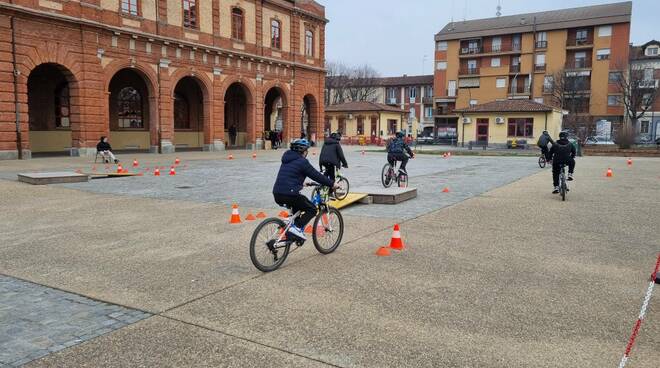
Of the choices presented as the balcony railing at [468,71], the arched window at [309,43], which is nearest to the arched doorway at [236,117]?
the arched window at [309,43]

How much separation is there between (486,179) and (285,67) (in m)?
27.6

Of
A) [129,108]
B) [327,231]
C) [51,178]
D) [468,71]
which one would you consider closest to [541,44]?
[468,71]

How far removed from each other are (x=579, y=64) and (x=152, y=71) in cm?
5510

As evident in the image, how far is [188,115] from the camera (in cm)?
3825

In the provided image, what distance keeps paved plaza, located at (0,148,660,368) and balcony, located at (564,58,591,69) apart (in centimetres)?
6162

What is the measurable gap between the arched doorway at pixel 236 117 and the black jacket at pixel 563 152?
30.8m

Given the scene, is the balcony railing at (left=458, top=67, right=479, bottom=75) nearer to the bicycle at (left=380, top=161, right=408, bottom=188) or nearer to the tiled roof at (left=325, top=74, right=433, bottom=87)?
the tiled roof at (left=325, top=74, right=433, bottom=87)

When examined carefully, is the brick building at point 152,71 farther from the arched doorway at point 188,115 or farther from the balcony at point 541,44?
the balcony at point 541,44

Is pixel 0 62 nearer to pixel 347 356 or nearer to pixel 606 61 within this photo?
pixel 347 356

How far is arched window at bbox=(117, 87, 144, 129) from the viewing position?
1305 inches

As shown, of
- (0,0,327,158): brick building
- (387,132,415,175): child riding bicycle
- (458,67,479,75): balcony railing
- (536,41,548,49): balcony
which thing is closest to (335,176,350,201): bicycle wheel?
(387,132,415,175): child riding bicycle

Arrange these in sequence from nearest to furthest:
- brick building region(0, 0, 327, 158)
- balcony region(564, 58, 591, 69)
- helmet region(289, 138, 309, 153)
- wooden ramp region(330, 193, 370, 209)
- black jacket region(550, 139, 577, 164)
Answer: helmet region(289, 138, 309, 153)
wooden ramp region(330, 193, 370, 209)
black jacket region(550, 139, 577, 164)
brick building region(0, 0, 327, 158)
balcony region(564, 58, 591, 69)

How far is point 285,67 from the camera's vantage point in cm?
4181

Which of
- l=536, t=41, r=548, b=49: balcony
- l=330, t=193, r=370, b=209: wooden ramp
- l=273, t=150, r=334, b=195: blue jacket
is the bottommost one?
l=330, t=193, r=370, b=209: wooden ramp
